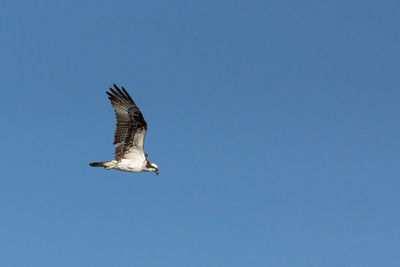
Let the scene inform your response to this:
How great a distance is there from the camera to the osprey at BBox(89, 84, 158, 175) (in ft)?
117

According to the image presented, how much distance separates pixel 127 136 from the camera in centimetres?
3612

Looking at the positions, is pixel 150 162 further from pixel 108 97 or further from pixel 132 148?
pixel 108 97

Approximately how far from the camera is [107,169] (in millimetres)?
36156

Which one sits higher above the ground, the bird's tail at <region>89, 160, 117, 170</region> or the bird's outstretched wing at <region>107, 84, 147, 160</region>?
the bird's outstretched wing at <region>107, 84, 147, 160</region>

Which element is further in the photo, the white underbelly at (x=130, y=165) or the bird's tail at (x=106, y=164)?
the white underbelly at (x=130, y=165)

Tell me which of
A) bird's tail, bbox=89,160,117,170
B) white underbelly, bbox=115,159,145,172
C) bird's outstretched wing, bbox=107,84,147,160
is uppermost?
bird's outstretched wing, bbox=107,84,147,160

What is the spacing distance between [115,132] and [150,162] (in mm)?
2290

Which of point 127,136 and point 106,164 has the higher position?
point 127,136

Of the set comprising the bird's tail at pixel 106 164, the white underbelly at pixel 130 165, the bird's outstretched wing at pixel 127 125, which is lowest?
the bird's tail at pixel 106 164

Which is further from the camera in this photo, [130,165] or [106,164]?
[130,165]

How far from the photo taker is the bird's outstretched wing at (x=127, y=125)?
35.6 meters

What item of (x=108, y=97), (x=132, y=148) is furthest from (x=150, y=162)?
(x=108, y=97)

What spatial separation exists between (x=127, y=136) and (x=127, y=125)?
0.55m

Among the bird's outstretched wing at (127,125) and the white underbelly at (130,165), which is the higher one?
the bird's outstretched wing at (127,125)
